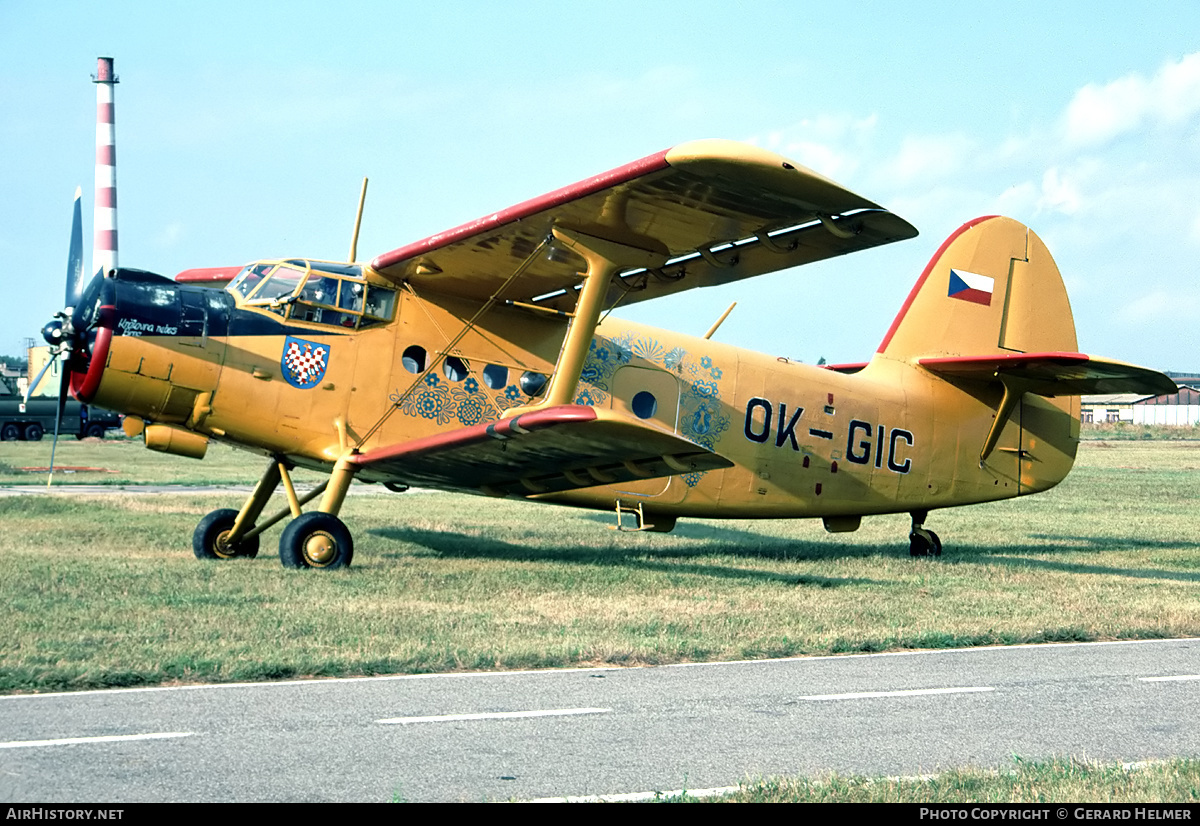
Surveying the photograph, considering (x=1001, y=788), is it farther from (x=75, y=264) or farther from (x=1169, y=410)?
(x=1169, y=410)

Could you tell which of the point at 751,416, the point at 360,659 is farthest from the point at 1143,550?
the point at 360,659

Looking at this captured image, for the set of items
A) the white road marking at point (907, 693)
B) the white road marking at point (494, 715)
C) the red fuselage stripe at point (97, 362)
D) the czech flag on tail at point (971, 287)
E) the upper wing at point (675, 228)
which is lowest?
the white road marking at point (494, 715)

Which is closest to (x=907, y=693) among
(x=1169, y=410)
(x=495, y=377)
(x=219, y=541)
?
(x=495, y=377)

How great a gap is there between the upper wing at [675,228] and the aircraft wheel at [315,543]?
262 centimetres

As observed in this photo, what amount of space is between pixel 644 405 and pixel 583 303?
290cm

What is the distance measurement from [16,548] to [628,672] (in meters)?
8.22

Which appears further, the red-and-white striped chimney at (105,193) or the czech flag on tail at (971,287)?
the red-and-white striped chimney at (105,193)

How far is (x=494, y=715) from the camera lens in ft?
18.1

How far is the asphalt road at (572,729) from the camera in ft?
14.1

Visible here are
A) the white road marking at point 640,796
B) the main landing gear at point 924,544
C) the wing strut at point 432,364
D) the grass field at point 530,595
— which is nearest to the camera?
the white road marking at point 640,796

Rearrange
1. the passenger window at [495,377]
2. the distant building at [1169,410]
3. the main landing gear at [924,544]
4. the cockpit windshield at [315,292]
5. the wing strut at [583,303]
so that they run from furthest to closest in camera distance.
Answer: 1. the distant building at [1169,410]
2. the main landing gear at [924,544]
3. the passenger window at [495,377]
4. the cockpit windshield at [315,292]
5. the wing strut at [583,303]

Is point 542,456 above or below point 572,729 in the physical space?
above

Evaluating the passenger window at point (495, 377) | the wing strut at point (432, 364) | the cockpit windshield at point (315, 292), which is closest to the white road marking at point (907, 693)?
the wing strut at point (432, 364)

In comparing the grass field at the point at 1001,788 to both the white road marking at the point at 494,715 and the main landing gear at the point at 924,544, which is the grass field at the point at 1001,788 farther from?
the main landing gear at the point at 924,544
